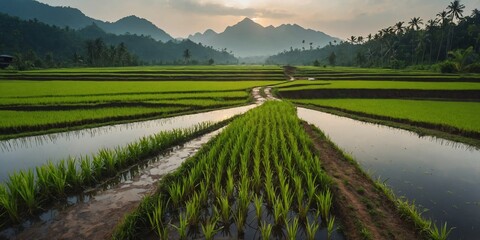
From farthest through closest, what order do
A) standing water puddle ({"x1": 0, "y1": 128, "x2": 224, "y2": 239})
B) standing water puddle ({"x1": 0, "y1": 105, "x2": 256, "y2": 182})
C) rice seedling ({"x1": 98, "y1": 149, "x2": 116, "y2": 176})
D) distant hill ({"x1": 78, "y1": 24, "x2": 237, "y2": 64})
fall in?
1. distant hill ({"x1": 78, "y1": 24, "x2": 237, "y2": 64})
2. standing water puddle ({"x1": 0, "y1": 105, "x2": 256, "y2": 182})
3. rice seedling ({"x1": 98, "y1": 149, "x2": 116, "y2": 176})
4. standing water puddle ({"x1": 0, "y1": 128, "x2": 224, "y2": 239})

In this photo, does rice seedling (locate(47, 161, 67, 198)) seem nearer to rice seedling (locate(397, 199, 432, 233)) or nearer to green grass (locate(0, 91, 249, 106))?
rice seedling (locate(397, 199, 432, 233))

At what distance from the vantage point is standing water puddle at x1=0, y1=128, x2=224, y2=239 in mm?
4152

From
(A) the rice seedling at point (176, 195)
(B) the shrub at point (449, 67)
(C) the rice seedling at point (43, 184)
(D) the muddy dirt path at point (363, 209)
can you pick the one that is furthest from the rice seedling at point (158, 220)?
(B) the shrub at point (449, 67)

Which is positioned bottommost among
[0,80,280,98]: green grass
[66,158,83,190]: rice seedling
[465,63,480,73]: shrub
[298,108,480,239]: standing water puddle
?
[298,108,480,239]: standing water puddle

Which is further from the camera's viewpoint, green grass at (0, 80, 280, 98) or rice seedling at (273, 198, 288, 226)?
green grass at (0, 80, 280, 98)

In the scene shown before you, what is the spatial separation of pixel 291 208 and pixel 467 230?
9.44 ft

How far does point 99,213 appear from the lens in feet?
15.4

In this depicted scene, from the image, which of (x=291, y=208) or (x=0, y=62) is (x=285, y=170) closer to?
(x=291, y=208)

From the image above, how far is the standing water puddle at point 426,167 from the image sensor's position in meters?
4.83

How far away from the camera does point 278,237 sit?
13.4ft

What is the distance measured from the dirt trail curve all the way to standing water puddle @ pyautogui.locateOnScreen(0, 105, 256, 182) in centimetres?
274

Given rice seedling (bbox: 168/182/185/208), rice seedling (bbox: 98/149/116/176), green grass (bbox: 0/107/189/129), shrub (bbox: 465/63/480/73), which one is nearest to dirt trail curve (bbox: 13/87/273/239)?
rice seedling (bbox: 98/149/116/176)

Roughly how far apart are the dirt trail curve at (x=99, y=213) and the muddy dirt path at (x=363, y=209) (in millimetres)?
3870

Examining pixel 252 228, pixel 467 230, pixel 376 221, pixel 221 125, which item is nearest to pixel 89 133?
pixel 221 125
